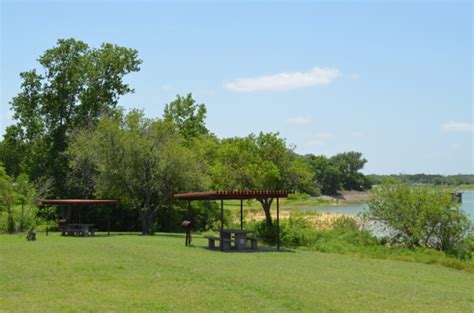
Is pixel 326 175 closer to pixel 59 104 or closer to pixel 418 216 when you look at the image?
pixel 59 104

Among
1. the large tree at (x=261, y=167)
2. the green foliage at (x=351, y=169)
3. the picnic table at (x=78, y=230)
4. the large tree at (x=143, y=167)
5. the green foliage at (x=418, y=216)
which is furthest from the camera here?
the green foliage at (x=351, y=169)

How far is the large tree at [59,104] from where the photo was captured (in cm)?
3644

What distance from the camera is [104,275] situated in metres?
12.1

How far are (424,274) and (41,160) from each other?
96.1 ft

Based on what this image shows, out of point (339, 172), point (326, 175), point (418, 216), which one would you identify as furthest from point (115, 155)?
point (339, 172)

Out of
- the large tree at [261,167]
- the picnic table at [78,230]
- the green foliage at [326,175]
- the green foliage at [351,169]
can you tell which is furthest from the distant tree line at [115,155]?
the green foliage at [351,169]

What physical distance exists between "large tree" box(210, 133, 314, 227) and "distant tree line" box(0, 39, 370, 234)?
50 mm

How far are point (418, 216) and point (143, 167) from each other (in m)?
14.2

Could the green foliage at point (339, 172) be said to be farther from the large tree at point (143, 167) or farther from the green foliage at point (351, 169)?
the large tree at point (143, 167)

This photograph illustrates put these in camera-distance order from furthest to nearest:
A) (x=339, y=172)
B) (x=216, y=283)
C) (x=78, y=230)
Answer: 1. (x=339, y=172)
2. (x=78, y=230)
3. (x=216, y=283)

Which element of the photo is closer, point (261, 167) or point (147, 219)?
point (261, 167)

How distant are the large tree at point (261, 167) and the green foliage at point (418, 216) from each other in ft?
13.1

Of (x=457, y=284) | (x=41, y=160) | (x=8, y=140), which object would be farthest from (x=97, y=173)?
(x=457, y=284)

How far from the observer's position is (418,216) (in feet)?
76.2
